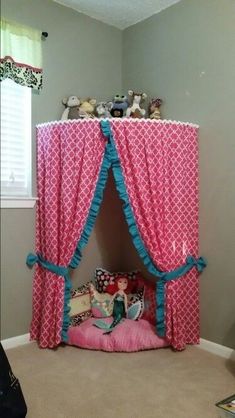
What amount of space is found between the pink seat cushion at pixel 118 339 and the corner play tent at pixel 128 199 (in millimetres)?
75

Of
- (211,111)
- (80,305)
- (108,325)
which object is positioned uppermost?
(211,111)

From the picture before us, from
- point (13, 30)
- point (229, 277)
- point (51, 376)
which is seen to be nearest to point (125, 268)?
point (229, 277)

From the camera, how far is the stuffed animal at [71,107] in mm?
2557

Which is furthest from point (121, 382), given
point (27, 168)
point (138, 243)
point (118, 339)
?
point (27, 168)

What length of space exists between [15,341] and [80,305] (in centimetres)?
49

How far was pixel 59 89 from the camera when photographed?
8.48 feet

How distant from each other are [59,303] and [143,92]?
1.70m

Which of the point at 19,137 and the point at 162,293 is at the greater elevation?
the point at 19,137

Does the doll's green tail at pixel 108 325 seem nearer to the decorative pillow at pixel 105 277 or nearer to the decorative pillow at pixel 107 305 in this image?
the decorative pillow at pixel 107 305

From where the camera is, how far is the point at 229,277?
7.52 ft

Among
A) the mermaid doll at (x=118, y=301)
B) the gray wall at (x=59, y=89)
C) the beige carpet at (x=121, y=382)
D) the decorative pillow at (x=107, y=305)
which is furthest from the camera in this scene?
the decorative pillow at (x=107, y=305)

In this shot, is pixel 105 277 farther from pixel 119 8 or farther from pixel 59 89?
pixel 119 8

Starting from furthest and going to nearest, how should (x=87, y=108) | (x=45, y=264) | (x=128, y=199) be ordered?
(x=87, y=108) → (x=45, y=264) → (x=128, y=199)

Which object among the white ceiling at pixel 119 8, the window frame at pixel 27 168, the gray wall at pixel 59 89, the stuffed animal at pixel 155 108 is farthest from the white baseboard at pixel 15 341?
the white ceiling at pixel 119 8
